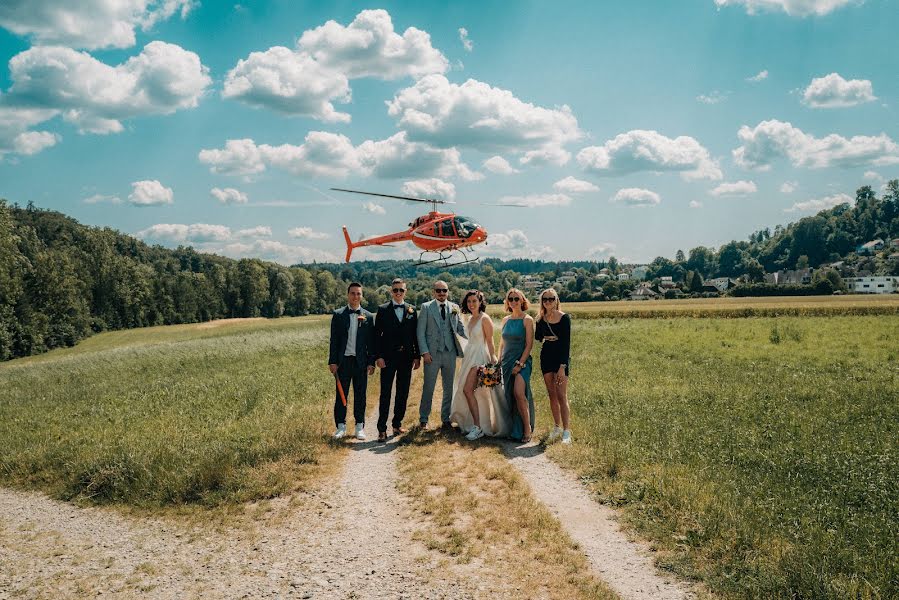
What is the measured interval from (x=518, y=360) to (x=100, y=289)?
85486 millimetres

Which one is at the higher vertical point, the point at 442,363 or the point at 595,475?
the point at 442,363

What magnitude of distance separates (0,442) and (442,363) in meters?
10.0

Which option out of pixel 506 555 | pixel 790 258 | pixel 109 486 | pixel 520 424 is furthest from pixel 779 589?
pixel 790 258

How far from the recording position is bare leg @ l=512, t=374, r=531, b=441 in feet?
33.0

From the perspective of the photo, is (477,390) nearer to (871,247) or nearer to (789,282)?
(789,282)

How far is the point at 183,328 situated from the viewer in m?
67.4

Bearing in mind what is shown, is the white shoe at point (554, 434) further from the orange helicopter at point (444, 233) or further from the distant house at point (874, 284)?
the distant house at point (874, 284)

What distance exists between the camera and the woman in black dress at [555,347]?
9867 mm

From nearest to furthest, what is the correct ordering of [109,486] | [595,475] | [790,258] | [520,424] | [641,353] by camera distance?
[595,475], [109,486], [520,424], [641,353], [790,258]

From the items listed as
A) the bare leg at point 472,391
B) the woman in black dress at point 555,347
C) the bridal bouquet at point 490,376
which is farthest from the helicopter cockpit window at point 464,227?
the bridal bouquet at point 490,376

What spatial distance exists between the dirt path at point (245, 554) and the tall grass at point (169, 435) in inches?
28.1

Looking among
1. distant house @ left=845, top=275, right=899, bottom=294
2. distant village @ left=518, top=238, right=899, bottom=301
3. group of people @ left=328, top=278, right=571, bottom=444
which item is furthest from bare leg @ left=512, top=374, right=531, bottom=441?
distant house @ left=845, top=275, right=899, bottom=294

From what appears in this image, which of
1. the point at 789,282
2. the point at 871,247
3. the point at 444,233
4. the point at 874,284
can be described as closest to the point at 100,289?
the point at 444,233

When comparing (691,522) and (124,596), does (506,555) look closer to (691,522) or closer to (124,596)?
(691,522)
